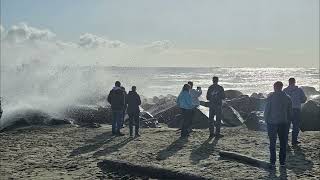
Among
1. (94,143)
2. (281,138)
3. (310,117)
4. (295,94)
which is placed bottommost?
(94,143)

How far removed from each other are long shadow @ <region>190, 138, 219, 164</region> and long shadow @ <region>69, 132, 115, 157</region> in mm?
3201

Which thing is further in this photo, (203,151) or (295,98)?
(295,98)

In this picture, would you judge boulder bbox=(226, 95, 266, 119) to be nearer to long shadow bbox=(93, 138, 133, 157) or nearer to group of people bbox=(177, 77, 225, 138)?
group of people bbox=(177, 77, 225, 138)

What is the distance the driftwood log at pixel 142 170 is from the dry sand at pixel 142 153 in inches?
11.0

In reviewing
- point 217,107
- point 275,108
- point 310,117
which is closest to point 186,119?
point 217,107

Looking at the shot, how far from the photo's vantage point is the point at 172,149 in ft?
42.4

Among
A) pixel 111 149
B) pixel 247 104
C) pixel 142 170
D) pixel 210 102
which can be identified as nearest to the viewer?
pixel 142 170

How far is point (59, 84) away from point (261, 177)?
2391 cm

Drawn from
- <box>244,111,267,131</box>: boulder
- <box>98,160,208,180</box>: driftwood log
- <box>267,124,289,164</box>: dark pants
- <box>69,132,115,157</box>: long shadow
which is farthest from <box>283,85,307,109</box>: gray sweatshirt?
<box>69,132,115,157</box>: long shadow

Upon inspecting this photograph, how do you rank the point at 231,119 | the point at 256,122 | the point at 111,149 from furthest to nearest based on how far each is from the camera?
the point at 231,119 < the point at 256,122 < the point at 111,149

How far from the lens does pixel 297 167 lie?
10289 mm

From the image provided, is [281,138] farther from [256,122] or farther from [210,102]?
[256,122]

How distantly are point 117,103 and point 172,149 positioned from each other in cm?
378

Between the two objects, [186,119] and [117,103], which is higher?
[117,103]
